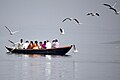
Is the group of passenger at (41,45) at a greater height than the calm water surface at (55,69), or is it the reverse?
the group of passenger at (41,45)

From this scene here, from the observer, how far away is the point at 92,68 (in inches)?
2319

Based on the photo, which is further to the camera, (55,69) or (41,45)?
(41,45)

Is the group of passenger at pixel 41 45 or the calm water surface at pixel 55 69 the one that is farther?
the group of passenger at pixel 41 45

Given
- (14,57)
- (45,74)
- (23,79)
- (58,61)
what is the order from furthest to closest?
(14,57) < (58,61) < (45,74) < (23,79)

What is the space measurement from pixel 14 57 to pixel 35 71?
717 inches

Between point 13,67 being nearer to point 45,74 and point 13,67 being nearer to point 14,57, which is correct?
point 45,74

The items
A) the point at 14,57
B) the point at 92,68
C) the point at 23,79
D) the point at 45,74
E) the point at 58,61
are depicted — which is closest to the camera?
the point at 23,79

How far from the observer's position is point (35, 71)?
5544 centimetres

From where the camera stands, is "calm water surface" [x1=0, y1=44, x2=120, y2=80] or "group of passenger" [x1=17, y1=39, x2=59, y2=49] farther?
"group of passenger" [x1=17, y1=39, x2=59, y2=49]

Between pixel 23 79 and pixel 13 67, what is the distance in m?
10.1

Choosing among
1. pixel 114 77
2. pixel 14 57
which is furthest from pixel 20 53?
pixel 114 77

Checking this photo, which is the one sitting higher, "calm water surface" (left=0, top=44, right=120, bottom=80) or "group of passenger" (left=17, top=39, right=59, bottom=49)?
"group of passenger" (left=17, top=39, right=59, bottom=49)

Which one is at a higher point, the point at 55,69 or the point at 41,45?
the point at 41,45

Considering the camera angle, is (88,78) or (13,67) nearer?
(88,78)
